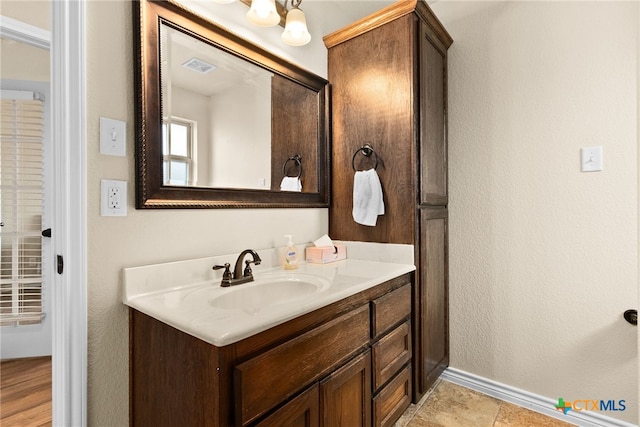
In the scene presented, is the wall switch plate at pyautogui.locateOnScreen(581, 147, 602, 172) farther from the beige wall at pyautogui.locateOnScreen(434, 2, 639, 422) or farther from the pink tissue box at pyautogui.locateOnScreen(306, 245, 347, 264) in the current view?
the pink tissue box at pyautogui.locateOnScreen(306, 245, 347, 264)

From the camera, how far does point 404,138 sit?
161 cm

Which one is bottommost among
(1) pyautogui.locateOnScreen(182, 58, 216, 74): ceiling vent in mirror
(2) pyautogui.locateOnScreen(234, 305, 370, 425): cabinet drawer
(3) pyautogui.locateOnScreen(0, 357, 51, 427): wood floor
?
(3) pyautogui.locateOnScreen(0, 357, 51, 427): wood floor

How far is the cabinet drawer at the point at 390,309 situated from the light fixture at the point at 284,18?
130 centimetres

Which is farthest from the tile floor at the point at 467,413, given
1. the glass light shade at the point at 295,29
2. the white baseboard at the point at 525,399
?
the glass light shade at the point at 295,29

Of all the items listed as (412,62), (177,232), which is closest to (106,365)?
(177,232)

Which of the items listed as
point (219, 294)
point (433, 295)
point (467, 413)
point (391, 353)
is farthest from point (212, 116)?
point (467, 413)

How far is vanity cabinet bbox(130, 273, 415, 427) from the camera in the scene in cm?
78

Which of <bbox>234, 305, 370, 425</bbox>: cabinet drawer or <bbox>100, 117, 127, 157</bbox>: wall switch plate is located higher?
<bbox>100, 117, 127, 157</bbox>: wall switch plate

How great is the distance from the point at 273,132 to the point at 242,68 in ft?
1.09

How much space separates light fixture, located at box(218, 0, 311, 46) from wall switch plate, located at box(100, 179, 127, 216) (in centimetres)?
84

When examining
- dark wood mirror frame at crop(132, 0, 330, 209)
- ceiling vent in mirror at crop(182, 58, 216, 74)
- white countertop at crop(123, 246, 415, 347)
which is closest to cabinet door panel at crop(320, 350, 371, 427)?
white countertop at crop(123, 246, 415, 347)

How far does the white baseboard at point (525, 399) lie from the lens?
1.51 meters

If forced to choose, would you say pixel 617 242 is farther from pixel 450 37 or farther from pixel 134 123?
pixel 134 123

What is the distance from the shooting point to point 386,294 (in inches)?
54.8
